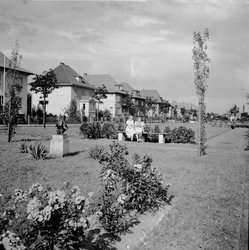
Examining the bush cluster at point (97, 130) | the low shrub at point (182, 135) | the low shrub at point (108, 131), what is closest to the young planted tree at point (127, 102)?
the bush cluster at point (97, 130)

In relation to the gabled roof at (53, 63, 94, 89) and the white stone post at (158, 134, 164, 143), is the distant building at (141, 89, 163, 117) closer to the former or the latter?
the gabled roof at (53, 63, 94, 89)

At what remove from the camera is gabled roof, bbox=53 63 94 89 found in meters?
53.4

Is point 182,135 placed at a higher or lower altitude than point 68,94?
lower

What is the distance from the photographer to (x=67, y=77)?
5447 cm

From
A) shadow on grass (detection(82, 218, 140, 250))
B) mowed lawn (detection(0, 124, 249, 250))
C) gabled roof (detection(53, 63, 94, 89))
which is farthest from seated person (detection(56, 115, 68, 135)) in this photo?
gabled roof (detection(53, 63, 94, 89))

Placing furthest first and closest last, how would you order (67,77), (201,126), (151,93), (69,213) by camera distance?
(151,93)
(67,77)
(201,126)
(69,213)

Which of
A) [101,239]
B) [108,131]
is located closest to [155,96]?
[108,131]

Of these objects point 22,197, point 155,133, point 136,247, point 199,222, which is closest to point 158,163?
point 199,222

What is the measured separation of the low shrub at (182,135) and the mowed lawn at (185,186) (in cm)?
614

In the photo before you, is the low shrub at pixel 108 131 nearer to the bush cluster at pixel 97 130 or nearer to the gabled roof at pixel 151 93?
the bush cluster at pixel 97 130

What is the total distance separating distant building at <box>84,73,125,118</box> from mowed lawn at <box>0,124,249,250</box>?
54575mm

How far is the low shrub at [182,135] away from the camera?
18469 mm

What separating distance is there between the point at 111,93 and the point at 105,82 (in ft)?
12.7

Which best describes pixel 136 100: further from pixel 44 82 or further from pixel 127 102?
pixel 44 82
